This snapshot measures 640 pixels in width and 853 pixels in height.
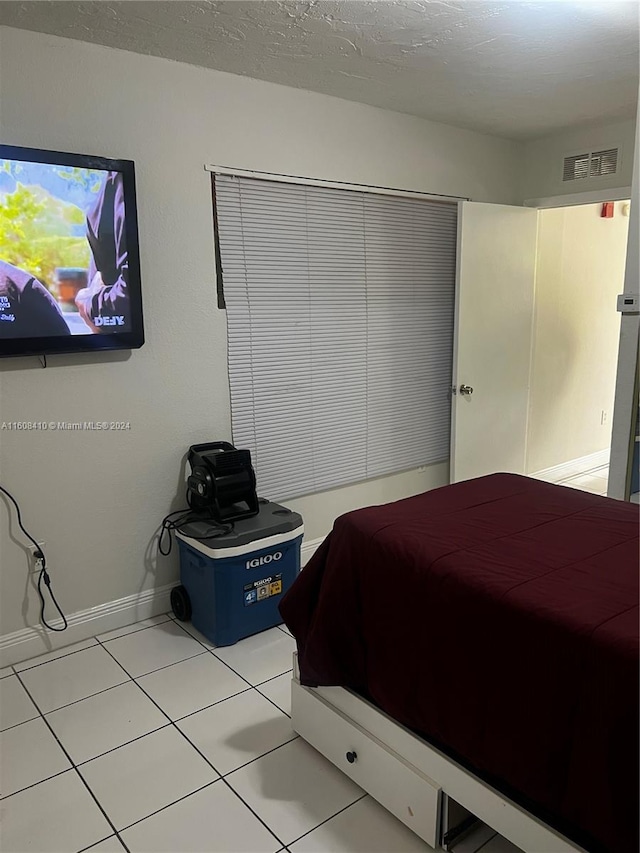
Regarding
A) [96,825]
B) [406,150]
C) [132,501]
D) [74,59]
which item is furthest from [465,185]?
[96,825]

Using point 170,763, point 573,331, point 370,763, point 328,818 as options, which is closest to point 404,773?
point 370,763

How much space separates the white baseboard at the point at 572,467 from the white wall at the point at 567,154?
2.03 m

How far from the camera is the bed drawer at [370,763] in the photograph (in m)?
1.75

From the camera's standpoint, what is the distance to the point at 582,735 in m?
1.36

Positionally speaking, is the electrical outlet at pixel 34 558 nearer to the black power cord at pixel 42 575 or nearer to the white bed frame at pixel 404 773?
the black power cord at pixel 42 575

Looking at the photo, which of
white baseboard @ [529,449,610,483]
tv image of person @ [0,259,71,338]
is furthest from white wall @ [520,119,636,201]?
tv image of person @ [0,259,71,338]

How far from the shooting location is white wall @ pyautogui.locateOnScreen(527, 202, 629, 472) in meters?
4.63

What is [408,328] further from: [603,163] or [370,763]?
[370,763]

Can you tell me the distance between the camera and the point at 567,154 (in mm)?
4070

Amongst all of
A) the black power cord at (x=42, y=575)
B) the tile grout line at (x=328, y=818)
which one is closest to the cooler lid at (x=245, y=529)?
the black power cord at (x=42, y=575)

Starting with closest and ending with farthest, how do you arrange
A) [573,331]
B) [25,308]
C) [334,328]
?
[25,308] → [334,328] → [573,331]

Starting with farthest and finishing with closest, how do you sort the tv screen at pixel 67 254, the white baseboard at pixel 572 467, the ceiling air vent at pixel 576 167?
the white baseboard at pixel 572 467
the ceiling air vent at pixel 576 167
the tv screen at pixel 67 254

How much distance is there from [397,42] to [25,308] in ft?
5.86

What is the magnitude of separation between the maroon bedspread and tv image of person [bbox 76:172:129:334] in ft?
4.45
